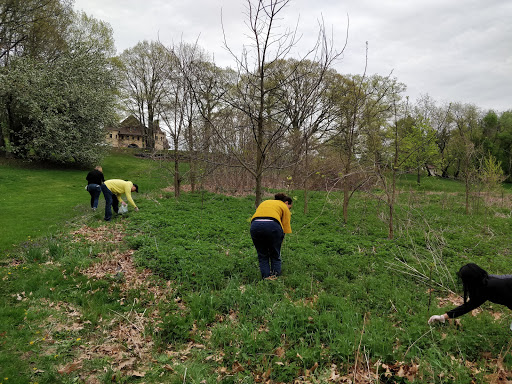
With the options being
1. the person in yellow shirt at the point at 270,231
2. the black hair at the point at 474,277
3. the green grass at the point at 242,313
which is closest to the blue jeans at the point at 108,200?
the green grass at the point at 242,313

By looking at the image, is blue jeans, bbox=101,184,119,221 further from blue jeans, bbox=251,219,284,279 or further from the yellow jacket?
blue jeans, bbox=251,219,284,279

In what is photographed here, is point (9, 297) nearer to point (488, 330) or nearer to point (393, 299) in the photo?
point (393, 299)

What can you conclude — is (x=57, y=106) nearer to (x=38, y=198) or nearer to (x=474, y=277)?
(x=38, y=198)

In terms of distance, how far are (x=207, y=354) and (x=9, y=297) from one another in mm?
3408

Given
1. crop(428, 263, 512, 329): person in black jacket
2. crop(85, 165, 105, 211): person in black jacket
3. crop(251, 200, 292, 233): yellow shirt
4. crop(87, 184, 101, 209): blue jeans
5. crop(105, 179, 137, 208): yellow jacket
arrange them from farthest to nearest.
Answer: crop(87, 184, 101, 209): blue jeans < crop(85, 165, 105, 211): person in black jacket < crop(105, 179, 137, 208): yellow jacket < crop(251, 200, 292, 233): yellow shirt < crop(428, 263, 512, 329): person in black jacket

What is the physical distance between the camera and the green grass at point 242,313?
2.89m

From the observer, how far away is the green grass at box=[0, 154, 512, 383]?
9.47 feet

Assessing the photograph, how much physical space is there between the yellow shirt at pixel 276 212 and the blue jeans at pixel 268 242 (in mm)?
126

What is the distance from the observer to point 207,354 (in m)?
3.20

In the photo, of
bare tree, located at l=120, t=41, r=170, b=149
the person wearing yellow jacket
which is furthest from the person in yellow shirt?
bare tree, located at l=120, t=41, r=170, b=149

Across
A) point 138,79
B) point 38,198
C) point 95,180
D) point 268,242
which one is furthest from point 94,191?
point 138,79

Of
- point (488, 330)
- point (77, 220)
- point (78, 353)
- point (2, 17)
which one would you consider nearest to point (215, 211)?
point (77, 220)

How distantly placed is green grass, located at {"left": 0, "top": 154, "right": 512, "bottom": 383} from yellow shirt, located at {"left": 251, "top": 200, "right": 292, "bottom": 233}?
95 centimetres

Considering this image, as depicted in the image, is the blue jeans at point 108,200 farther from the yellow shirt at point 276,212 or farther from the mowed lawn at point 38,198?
the yellow shirt at point 276,212
